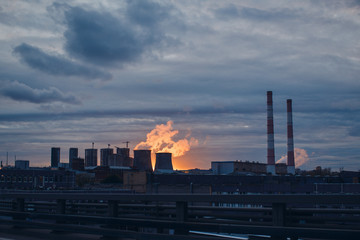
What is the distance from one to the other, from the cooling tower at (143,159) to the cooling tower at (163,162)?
1121 cm

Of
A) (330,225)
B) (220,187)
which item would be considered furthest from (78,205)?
(220,187)

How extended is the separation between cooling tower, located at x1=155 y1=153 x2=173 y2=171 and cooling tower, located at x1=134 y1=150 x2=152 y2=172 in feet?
36.8

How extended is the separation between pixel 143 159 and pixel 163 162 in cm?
1302

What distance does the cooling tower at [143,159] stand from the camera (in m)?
121

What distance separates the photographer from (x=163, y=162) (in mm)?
110188

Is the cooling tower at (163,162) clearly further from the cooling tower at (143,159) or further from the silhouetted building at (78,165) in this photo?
the silhouetted building at (78,165)

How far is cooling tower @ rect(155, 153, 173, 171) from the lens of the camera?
109375 mm

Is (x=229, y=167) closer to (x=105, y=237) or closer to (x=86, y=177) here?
(x=86, y=177)

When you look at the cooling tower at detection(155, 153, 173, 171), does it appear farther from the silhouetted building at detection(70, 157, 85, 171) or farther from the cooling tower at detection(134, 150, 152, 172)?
the silhouetted building at detection(70, 157, 85, 171)

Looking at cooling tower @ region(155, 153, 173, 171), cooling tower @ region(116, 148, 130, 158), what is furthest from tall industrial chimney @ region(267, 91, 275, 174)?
cooling tower @ region(116, 148, 130, 158)

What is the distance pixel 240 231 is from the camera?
9.45 metres

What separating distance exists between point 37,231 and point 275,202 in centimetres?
871

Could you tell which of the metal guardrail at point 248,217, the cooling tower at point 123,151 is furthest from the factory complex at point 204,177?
the cooling tower at point 123,151

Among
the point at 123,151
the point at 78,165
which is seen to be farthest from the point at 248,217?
the point at 123,151
